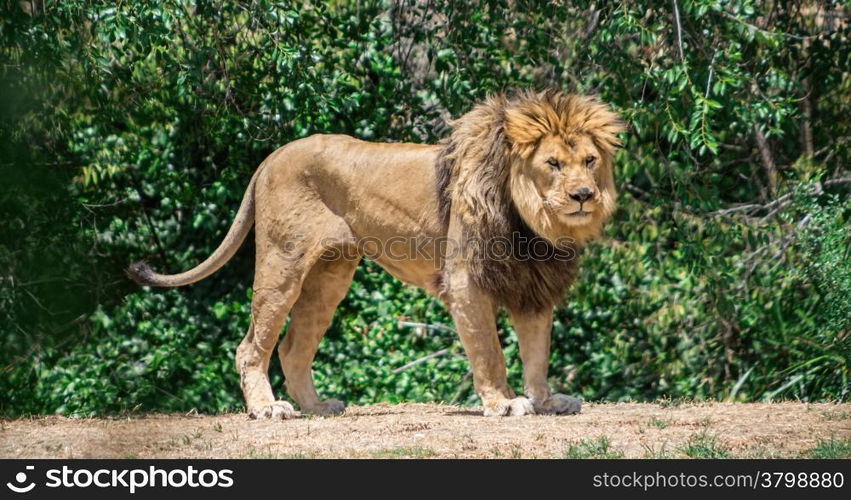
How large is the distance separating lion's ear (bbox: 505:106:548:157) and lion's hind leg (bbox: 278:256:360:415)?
137 cm

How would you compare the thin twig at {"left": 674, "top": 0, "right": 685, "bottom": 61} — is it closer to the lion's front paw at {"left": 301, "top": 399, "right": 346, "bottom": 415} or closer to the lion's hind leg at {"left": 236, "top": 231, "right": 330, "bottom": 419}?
the lion's hind leg at {"left": 236, "top": 231, "right": 330, "bottom": 419}

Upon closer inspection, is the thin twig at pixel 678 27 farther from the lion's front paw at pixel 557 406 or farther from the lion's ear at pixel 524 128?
the lion's front paw at pixel 557 406

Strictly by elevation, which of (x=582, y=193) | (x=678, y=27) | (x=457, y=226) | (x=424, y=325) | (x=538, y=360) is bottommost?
(x=424, y=325)

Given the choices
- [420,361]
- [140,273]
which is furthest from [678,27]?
[140,273]

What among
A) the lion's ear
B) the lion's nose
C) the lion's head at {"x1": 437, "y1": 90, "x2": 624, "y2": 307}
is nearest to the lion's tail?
the lion's head at {"x1": 437, "y1": 90, "x2": 624, "y2": 307}

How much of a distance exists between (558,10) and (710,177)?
1464 mm

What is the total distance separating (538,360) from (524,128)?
44.8 inches

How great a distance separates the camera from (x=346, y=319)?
887 centimetres

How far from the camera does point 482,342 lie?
19.9 ft

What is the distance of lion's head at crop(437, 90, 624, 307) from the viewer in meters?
5.90

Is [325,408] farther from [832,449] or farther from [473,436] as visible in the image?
[832,449]

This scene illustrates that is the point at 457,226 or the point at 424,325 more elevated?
the point at 457,226

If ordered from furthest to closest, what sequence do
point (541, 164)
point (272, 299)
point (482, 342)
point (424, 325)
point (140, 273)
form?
point (424, 325) < point (140, 273) < point (272, 299) < point (482, 342) < point (541, 164)

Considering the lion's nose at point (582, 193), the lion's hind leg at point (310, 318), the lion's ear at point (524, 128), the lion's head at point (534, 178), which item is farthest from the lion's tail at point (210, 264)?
the lion's nose at point (582, 193)
